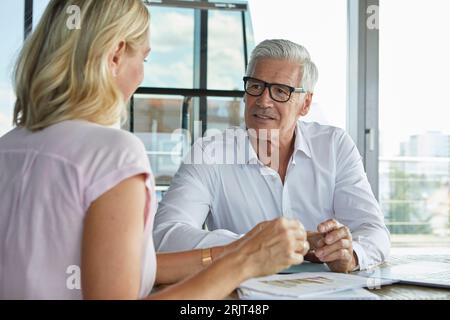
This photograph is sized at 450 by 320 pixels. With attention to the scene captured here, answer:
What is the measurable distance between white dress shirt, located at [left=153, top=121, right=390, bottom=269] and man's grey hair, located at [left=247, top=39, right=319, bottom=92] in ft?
0.72

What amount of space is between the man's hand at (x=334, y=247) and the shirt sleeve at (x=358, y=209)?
7cm

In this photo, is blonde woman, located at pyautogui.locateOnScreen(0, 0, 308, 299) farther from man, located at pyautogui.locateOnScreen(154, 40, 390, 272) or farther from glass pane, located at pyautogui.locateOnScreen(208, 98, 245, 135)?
glass pane, located at pyautogui.locateOnScreen(208, 98, 245, 135)

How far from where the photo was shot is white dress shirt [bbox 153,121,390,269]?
190 centimetres

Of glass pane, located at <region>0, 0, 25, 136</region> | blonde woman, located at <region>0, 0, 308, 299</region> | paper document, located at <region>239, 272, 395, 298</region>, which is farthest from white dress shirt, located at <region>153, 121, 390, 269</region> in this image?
glass pane, located at <region>0, 0, 25, 136</region>

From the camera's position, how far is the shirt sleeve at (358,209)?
5.10ft

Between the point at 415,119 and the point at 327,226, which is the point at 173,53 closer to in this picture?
the point at 415,119

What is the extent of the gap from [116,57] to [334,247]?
0.71 m

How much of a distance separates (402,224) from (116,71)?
4056mm

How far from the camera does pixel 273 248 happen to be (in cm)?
98

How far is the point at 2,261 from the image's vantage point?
2.96 feet

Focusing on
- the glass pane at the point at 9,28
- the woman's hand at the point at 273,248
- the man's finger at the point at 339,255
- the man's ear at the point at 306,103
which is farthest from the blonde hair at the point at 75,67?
the glass pane at the point at 9,28

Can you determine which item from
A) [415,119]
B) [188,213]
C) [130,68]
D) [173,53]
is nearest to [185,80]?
[173,53]

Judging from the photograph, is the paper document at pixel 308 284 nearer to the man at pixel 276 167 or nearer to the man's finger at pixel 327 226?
the man's finger at pixel 327 226
